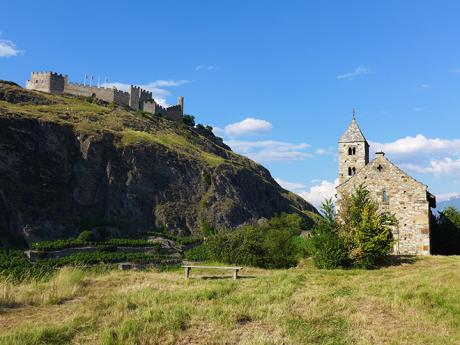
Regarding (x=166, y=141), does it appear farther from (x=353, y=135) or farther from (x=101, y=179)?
(x=353, y=135)

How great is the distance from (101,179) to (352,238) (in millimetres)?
58159

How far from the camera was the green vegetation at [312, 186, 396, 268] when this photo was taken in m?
24.6

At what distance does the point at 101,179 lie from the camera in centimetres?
7550

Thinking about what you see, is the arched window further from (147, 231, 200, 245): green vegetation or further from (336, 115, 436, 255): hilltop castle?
(147, 231, 200, 245): green vegetation

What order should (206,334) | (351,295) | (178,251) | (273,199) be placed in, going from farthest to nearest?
(273,199)
(178,251)
(351,295)
(206,334)

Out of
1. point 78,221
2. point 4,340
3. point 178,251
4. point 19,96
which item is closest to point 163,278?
point 4,340

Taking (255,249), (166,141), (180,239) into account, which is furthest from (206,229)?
(255,249)

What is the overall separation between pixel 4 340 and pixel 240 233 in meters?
20.2

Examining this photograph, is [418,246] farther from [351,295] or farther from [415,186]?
[351,295]

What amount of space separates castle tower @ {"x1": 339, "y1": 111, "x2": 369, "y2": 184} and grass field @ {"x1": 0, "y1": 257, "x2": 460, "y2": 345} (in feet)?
97.2

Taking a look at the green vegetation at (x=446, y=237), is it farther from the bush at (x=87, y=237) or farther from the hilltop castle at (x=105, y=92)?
the hilltop castle at (x=105, y=92)

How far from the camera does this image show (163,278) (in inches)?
760

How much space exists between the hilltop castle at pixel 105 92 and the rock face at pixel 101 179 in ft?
47.4

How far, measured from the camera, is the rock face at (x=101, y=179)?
62469 millimetres
